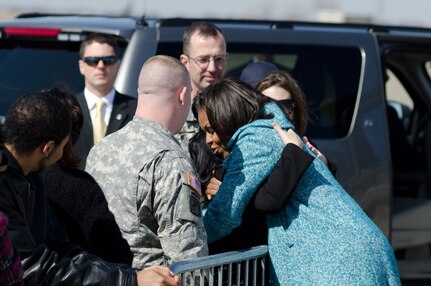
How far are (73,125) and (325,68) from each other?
327 centimetres

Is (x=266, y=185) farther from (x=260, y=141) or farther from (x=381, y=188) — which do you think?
(x=381, y=188)

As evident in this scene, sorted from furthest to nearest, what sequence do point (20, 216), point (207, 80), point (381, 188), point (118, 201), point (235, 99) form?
point (381, 188), point (207, 80), point (235, 99), point (118, 201), point (20, 216)

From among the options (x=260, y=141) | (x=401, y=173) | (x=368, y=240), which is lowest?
(x=401, y=173)

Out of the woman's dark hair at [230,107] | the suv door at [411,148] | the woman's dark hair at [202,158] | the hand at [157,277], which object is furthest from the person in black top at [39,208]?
the suv door at [411,148]

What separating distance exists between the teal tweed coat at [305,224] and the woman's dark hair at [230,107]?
65 millimetres

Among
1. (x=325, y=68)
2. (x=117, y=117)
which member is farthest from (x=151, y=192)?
(x=325, y=68)

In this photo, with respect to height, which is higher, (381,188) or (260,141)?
(260,141)

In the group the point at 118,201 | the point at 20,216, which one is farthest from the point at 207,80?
the point at 20,216

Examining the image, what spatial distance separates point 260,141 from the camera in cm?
421

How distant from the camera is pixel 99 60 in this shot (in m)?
6.02

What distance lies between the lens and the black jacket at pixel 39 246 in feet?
11.0

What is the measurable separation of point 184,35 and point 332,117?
58.8 inches

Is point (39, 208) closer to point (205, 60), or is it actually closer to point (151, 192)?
point (151, 192)

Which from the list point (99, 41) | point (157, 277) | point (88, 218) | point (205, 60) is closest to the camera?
point (157, 277)
